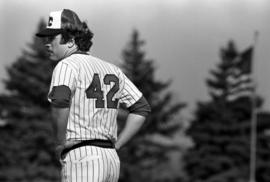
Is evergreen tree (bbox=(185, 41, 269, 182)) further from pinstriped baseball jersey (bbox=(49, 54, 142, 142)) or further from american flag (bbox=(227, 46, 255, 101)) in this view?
pinstriped baseball jersey (bbox=(49, 54, 142, 142))

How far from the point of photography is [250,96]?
7925 cm

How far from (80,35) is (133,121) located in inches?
29.2

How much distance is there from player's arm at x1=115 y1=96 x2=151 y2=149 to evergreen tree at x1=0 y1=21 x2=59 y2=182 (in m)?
59.2

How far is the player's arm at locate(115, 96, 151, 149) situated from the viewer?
20.5 ft

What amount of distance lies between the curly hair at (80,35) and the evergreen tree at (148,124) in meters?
63.8

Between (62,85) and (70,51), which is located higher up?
(70,51)

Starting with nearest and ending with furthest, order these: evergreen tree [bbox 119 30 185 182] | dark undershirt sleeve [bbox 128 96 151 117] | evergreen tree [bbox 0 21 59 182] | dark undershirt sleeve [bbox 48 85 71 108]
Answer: dark undershirt sleeve [bbox 48 85 71 108] < dark undershirt sleeve [bbox 128 96 151 117] < evergreen tree [bbox 0 21 59 182] < evergreen tree [bbox 119 30 185 182]

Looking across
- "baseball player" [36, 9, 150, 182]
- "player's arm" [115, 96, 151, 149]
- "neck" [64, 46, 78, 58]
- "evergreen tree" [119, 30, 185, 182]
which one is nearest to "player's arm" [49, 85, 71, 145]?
"baseball player" [36, 9, 150, 182]

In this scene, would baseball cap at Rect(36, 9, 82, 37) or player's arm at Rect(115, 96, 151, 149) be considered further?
player's arm at Rect(115, 96, 151, 149)

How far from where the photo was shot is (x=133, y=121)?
6.26m

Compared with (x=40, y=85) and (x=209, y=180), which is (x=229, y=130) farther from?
(x=40, y=85)

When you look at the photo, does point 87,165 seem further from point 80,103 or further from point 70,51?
point 70,51

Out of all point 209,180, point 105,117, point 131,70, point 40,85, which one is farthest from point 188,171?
point 105,117

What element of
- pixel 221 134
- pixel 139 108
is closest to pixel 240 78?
pixel 221 134
